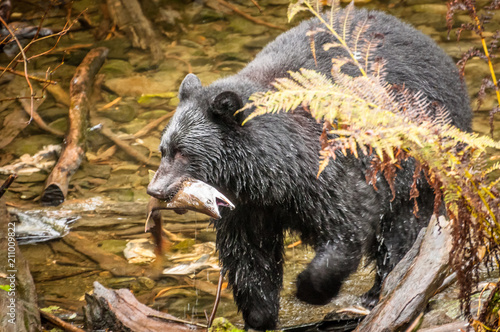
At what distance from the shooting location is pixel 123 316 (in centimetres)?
471

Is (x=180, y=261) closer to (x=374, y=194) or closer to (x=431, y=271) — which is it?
(x=374, y=194)

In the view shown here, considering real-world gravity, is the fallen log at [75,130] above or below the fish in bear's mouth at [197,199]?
below

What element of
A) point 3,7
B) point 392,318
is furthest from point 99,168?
point 392,318

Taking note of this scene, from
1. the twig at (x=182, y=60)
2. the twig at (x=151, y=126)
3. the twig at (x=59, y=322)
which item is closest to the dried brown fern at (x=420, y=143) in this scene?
the twig at (x=59, y=322)

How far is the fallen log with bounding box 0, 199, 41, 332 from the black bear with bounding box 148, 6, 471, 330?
4.34 ft

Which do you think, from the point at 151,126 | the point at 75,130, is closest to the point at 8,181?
the point at 75,130

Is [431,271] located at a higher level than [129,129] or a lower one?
higher

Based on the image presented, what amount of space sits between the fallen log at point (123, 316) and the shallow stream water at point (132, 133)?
489mm

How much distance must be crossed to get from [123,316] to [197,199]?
1.24 meters

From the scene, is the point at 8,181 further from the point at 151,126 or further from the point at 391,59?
the point at 151,126

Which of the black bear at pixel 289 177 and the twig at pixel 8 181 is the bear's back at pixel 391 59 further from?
the twig at pixel 8 181

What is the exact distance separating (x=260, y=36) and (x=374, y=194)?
19.6 feet

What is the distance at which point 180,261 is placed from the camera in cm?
619

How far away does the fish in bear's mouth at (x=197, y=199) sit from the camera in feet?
13.8
